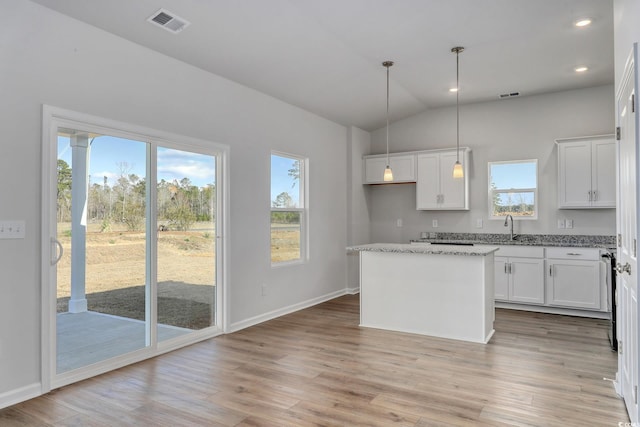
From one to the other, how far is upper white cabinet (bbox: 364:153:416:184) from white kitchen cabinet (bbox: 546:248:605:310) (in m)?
2.27

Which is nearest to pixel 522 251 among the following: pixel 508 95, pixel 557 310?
pixel 557 310

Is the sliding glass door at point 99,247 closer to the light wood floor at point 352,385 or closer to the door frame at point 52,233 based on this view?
the door frame at point 52,233

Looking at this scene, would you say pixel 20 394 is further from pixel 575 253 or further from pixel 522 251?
pixel 575 253

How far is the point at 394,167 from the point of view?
22.4 feet

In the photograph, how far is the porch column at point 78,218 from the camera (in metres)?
3.26

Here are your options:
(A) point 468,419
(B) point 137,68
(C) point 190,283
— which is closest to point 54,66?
(B) point 137,68

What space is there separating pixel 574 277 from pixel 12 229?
584 centimetres

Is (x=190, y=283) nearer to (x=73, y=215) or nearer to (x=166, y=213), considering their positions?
(x=166, y=213)

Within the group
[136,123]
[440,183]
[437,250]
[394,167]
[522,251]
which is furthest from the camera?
[394,167]

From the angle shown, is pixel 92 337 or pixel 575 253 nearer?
pixel 92 337

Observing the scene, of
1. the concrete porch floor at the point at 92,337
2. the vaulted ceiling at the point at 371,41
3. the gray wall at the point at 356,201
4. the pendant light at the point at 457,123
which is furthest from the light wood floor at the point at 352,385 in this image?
the vaulted ceiling at the point at 371,41

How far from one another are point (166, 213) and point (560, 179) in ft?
16.1

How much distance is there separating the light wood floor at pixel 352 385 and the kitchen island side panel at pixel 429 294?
0.21 meters

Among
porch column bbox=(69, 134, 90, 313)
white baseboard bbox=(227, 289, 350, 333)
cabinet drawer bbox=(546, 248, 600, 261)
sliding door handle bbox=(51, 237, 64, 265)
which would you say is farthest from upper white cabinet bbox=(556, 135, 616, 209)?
sliding door handle bbox=(51, 237, 64, 265)
